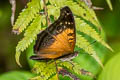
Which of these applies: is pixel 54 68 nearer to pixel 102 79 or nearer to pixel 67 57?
pixel 67 57

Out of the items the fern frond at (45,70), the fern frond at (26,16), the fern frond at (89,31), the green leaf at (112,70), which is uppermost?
the fern frond at (26,16)

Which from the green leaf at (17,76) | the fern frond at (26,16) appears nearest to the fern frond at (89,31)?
the fern frond at (26,16)

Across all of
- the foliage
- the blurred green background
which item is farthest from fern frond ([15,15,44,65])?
the blurred green background

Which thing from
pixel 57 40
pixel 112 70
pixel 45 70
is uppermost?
pixel 57 40

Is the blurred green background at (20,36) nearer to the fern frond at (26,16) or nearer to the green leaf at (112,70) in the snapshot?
the green leaf at (112,70)

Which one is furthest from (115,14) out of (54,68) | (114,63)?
(54,68)

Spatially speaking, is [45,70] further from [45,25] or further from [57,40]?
[45,25]

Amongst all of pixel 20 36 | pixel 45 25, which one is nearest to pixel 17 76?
pixel 45 25

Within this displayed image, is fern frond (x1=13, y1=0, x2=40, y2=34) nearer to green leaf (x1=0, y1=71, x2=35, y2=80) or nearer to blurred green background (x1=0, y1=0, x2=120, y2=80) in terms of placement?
green leaf (x1=0, y1=71, x2=35, y2=80)
